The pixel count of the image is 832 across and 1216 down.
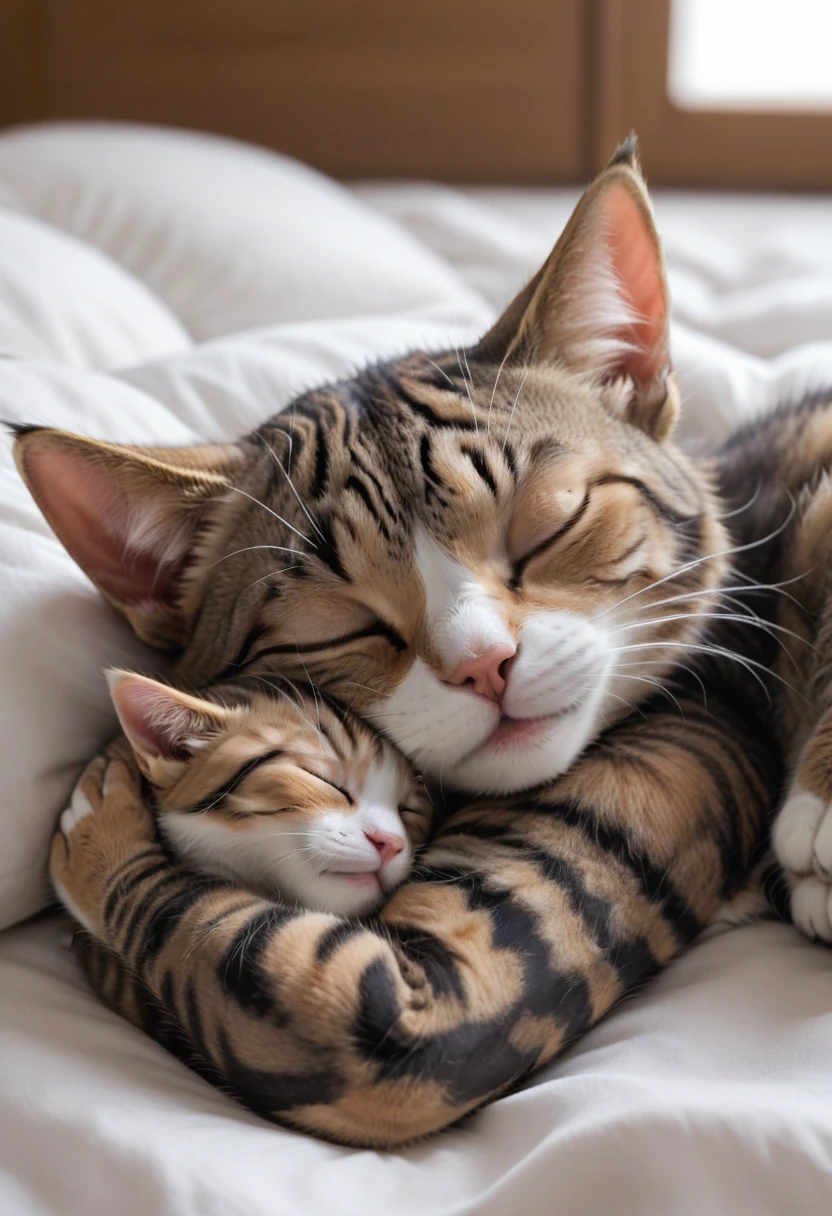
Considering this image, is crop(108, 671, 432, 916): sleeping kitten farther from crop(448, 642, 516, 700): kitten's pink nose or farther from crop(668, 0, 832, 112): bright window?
crop(668, 0, 832, 112): bright window

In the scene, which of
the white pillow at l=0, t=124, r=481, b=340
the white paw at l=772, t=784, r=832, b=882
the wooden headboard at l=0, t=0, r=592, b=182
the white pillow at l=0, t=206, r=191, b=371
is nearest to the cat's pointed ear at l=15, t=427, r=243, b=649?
the white pillow at l=0, t=206, r=191, b=371

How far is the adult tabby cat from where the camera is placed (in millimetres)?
768

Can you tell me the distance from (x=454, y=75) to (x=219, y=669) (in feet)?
7.74

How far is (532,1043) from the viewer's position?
797mm

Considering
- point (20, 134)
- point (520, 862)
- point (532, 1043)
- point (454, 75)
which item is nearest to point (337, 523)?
point (520, 862)

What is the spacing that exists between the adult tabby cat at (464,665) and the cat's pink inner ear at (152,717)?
0.19 feet

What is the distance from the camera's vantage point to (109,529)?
3.53 ft

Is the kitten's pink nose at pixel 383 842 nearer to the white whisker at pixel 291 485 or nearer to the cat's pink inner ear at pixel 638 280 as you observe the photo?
the white whisker at pixel 291 485

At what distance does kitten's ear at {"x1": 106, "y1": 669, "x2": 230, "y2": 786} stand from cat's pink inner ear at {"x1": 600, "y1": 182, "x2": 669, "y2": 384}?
56 centimetres

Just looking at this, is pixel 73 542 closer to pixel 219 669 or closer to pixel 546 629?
pixel 219 669

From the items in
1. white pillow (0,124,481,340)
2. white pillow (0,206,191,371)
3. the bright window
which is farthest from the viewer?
the bright window

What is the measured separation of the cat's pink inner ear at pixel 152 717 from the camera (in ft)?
2.90

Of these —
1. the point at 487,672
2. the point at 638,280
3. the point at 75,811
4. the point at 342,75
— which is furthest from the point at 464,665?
the point at 342,75

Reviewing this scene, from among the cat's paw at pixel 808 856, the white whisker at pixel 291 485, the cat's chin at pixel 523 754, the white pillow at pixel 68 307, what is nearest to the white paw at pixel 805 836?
the cat's paw at pixel 808 856
